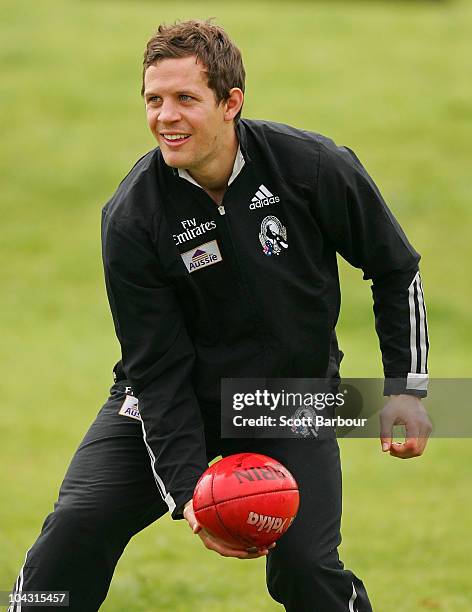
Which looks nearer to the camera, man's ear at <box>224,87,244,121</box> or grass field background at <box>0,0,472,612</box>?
man's ear at <box>224,87,244,121</box>

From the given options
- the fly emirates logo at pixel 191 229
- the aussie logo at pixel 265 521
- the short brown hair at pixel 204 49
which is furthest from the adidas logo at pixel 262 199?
the aussie logo at pixel 265 521

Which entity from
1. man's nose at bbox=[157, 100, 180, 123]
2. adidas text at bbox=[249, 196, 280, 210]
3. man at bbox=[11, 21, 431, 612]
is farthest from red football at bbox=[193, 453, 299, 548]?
man's nose at bbox=[157, 100, 180, 123]

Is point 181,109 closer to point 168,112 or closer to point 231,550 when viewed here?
point 168,112

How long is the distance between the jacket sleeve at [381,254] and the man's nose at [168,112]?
2.12 ft

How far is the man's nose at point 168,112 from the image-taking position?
5148 millimetres

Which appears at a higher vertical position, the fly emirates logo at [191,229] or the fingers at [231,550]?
the fly emirates logo at [191,229]

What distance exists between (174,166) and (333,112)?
1812 cm

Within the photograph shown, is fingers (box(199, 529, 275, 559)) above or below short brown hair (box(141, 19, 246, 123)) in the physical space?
below

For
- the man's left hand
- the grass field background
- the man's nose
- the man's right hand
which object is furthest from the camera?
the grass field background

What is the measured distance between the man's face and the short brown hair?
3 cm

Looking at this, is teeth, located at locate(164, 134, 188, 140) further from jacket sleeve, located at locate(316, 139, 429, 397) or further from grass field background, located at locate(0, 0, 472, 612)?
grass field background, located at locate(0, 0, 472, 612)

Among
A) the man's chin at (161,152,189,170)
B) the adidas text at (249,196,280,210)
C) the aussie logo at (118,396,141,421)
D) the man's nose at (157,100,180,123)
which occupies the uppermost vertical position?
the man's nose at (157,100,180,123)

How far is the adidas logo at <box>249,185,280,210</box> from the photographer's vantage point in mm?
5426

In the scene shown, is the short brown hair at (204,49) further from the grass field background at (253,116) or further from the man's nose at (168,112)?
the grass field background at (253,116)
